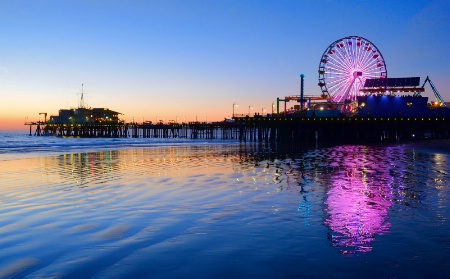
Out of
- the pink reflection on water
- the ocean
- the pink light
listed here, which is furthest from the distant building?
the pink light

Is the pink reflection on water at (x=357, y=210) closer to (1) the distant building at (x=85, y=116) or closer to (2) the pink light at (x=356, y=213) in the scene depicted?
(2) the pink light at (x=356, y=213)

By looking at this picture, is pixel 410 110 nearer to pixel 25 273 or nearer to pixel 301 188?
pixel 301 188

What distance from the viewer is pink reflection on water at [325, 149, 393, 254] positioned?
652 cm

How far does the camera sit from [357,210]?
→ 902 cm

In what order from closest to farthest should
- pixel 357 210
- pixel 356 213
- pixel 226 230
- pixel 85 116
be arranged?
pixel 226 230 < pixel 356 213 < pixel 357 210 < pixel 85 116

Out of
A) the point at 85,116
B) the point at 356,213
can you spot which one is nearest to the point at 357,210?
the point at 356,213

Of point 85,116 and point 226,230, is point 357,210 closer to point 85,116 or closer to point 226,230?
point 226,230

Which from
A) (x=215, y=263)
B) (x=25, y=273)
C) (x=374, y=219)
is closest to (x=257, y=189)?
(x=374, y=219)

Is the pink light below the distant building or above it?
below

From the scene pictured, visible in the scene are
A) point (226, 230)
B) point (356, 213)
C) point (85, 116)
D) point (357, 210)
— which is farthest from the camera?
point (85, 116)

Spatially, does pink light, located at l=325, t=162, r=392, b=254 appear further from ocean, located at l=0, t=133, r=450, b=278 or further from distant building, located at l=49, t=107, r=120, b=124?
distant building, located at l=49, t=107, r=120, b=124

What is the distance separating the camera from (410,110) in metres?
73.1

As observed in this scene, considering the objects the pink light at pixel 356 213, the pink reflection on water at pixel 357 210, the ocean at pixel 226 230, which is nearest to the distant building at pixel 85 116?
the pink reflection on water at pixel 357 210

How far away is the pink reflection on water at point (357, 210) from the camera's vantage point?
6.52 meters
